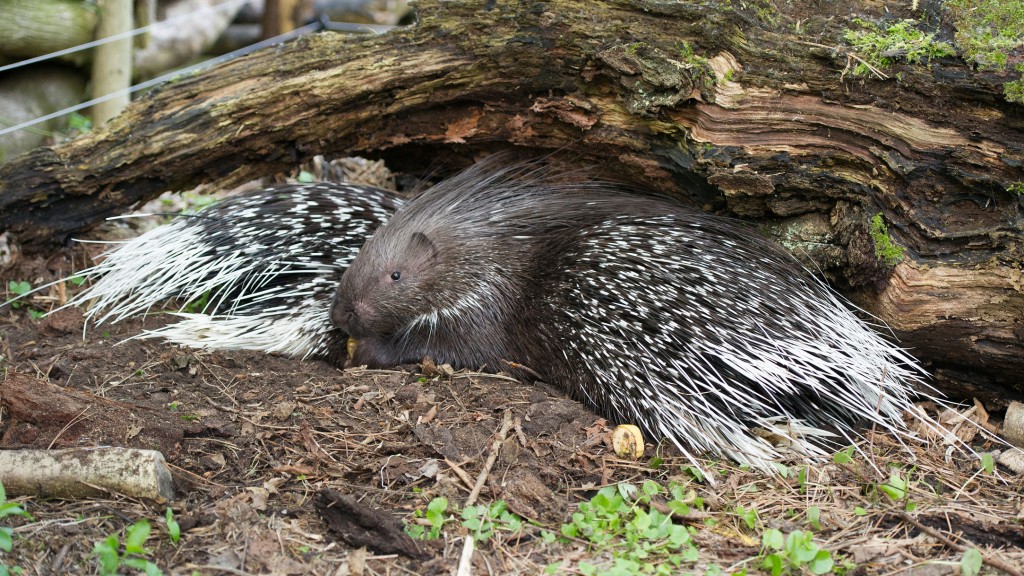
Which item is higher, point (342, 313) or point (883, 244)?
point (883, 244)

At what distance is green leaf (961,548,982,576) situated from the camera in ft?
6.41

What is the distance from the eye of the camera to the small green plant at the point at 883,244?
9.04 feet

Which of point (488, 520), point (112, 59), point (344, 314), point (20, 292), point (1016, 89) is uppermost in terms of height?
point (1016, 89)

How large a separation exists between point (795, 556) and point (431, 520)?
0.89 m

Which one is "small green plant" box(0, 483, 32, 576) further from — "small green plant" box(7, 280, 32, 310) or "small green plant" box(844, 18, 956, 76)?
"small green plant" box(844, 18, 956, 76)

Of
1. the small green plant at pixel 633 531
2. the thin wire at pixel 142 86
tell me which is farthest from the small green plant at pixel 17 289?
the small green plant at pixel 633 531

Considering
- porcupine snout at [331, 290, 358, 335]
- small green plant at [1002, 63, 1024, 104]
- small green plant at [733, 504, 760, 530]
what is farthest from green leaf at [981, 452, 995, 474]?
porcupine snout at [331, 290, 358, 335]

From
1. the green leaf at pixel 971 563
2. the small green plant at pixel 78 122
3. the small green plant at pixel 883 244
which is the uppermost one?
the small green plant at pixel 883 244

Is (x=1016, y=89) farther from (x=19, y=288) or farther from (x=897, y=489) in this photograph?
(x=19, y=288)

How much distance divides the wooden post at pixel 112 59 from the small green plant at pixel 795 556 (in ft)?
15.2

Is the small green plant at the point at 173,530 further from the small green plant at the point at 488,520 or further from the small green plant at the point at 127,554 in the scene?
the small green plant at the point at 488,520

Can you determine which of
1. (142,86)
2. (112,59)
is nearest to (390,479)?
(142,86)

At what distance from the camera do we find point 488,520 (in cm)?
218

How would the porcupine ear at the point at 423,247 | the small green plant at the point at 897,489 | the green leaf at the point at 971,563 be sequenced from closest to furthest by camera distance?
the green leaf at the point at 971,563 → the small green plant at the point at 897,489 → the porcupine ear at the point at 423,247
